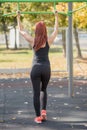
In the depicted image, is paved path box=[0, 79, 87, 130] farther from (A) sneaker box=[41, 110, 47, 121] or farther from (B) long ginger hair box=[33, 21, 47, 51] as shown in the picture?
(B) long ginger hair box=[33, 21, 47, 51]

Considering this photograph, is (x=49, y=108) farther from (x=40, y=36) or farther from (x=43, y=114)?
(x=40, y=36)

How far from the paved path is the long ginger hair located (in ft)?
4.51

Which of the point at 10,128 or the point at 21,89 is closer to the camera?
the point at 10,128

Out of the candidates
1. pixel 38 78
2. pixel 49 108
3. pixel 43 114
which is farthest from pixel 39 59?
pixel 49 108

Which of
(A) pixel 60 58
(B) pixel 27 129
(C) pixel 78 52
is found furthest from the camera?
(C) pixel 78 52

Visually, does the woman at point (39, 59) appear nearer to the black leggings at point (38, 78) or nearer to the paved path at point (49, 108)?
the black leggings at point (38, 78)

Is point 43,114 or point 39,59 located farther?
point 43,114

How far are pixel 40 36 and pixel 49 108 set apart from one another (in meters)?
2.16

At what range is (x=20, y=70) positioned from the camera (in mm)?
16359

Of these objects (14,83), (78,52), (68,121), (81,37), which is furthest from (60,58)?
(68,121)

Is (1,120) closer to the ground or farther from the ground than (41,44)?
closer to the ground

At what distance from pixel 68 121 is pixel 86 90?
12.1 feet

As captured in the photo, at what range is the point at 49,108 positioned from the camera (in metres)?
8.64

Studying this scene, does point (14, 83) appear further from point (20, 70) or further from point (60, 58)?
point (60, 58)
